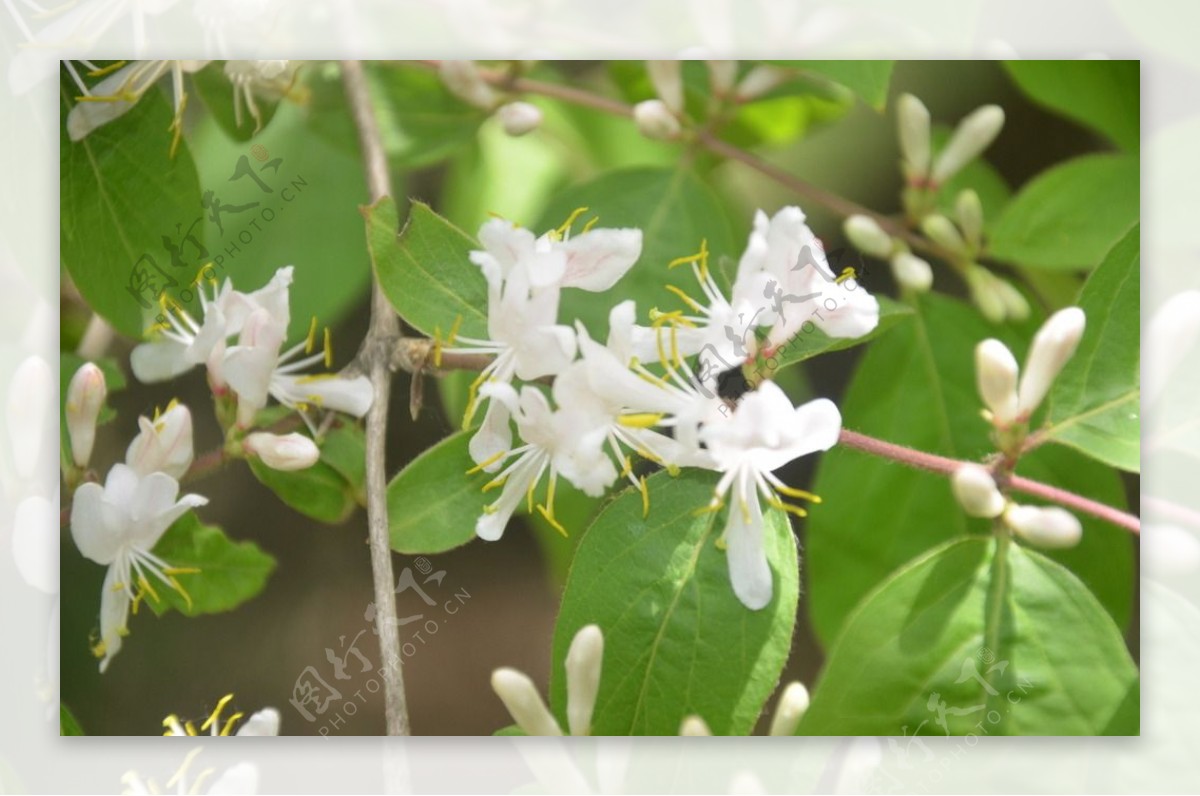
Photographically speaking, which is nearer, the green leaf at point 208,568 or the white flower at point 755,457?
the white flower at point 755,457

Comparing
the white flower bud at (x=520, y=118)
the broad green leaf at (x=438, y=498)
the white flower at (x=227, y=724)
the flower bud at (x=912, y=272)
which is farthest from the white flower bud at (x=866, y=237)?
the white flower at (x=227, y=724)

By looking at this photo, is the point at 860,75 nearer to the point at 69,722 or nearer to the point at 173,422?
the point at 173,422

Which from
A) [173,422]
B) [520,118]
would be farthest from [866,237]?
[173,422]

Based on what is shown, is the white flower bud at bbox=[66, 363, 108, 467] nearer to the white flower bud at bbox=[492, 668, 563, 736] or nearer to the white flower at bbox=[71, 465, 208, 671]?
the white flower at bbox=[71, 465, 208, 671]

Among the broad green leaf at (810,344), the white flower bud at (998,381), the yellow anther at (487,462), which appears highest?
the broad green leaf at (810,344)

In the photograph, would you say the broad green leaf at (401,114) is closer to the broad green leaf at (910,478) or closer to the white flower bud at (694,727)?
the broad green leaf at (910,478)

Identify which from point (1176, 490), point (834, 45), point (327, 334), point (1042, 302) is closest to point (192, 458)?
point (327, 334)

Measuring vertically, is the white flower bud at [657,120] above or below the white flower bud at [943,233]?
above
